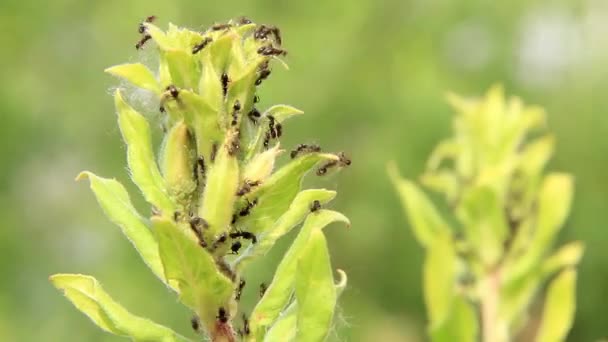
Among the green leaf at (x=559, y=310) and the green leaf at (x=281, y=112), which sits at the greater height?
the green leaf at (x=559, y=310)

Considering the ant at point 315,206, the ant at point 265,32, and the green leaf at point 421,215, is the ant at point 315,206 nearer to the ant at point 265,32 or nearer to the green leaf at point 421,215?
the ant at point 265,32

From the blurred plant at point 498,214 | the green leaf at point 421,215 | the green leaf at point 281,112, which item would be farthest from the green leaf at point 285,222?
the green leaf at point 421,215

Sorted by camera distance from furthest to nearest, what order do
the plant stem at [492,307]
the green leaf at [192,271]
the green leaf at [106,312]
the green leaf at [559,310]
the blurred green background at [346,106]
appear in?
the blurred green background at [346,106], the plant stem at [492,307], the green leaf at [559,310], the green leaf at [106,312], the green leaf at [192,271]

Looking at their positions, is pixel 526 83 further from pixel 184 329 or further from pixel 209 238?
pixel 209 238

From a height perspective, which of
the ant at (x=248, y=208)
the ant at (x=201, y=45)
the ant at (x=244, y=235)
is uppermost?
the ant at (x=201, y=45)

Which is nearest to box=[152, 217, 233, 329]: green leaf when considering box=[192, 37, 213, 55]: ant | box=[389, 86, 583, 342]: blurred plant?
box=[192, 37, 213, 55]: ant

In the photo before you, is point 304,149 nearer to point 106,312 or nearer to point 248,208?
point 248,208

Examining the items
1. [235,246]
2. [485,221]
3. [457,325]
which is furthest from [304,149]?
[485,221]
